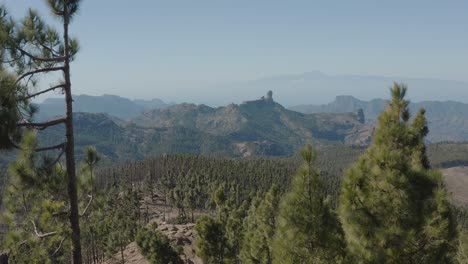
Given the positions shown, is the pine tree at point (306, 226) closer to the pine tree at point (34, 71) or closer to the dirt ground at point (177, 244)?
the pine tree at point (34, 71)

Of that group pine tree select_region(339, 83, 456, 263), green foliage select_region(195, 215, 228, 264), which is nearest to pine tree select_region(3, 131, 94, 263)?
pine tree select_region(339, 83, 456, 263)

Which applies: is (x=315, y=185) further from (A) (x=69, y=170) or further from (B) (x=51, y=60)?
(B) (x=51, y=60)

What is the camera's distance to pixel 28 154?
10539 mm

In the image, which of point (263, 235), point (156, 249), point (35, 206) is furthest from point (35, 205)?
point (156, 249)

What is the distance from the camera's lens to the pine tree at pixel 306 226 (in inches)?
483

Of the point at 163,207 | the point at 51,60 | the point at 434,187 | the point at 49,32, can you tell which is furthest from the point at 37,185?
the point at 163,207

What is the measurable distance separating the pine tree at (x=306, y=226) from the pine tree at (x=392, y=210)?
1230 millimetres

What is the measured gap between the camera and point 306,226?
40.2 feet

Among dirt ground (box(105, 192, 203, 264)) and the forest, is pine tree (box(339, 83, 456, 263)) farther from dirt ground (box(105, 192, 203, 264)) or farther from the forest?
dirt ground (box(105, 192, 203, 264))

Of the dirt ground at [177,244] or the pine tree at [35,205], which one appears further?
the dirt ground at [177,244]

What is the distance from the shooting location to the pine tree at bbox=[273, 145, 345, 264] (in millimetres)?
12258

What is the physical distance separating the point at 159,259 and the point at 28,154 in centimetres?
3992

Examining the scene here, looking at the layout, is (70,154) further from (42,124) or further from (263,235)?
(263,235)

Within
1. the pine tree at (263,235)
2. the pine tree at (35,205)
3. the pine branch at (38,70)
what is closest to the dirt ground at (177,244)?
the pine tree at (263,235)
